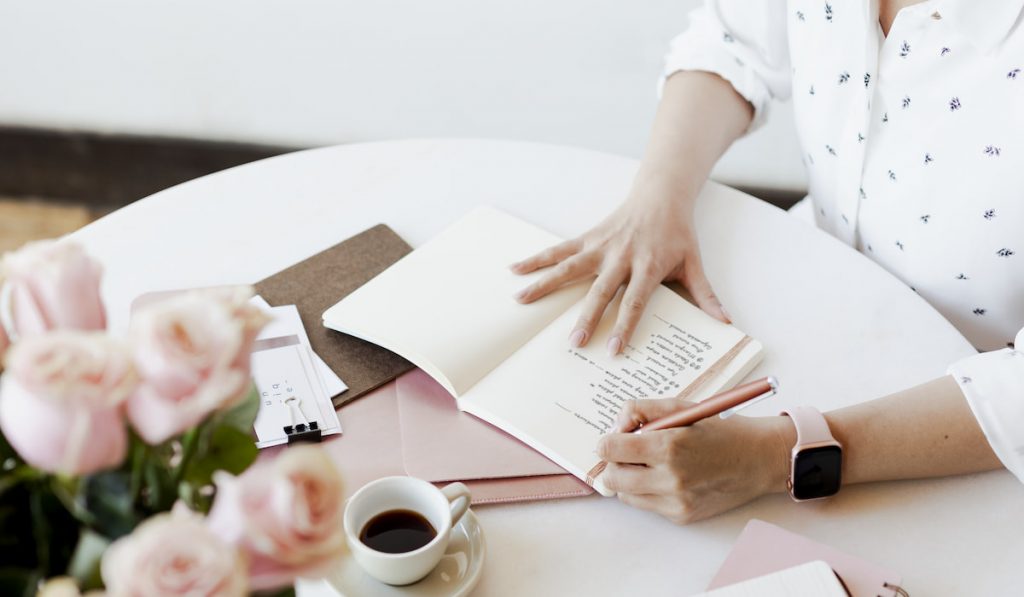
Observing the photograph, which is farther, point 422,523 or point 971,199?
point 971,199

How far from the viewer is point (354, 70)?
2148 mm

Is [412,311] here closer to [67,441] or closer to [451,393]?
[451,393]

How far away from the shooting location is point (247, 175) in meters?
1.19

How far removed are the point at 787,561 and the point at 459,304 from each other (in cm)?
41

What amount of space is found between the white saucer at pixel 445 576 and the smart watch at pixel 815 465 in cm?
28

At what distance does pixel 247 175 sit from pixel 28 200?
1.54 m

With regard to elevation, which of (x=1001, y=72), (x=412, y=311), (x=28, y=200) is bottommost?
(x=28, y=200)

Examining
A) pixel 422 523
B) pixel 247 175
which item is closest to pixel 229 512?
pixel 422 523

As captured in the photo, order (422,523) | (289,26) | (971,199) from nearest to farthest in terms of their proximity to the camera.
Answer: (422,523) < (971,199) < (289,26)

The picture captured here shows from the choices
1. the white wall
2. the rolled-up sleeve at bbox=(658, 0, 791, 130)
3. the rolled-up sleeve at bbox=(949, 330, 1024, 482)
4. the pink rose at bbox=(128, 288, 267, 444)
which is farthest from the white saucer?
the white wall

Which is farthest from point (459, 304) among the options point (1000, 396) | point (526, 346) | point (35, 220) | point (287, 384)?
point (35, 220)

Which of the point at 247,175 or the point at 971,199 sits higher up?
the point at 971,199

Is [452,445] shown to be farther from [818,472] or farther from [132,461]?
[132,461]

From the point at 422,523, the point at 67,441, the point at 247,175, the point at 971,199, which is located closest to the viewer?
the point at 67,441
